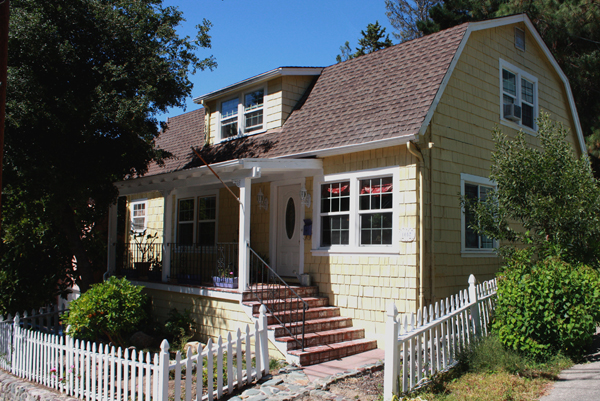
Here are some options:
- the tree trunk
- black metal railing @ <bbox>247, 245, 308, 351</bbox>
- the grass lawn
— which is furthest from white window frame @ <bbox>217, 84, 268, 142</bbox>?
the grass lawn

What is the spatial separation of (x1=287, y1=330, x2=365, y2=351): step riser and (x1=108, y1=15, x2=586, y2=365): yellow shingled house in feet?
0.08

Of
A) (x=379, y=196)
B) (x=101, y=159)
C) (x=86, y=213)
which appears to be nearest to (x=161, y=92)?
(x=101, y=159)

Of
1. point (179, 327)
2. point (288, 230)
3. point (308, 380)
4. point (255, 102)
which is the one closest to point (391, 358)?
point (308, 380)

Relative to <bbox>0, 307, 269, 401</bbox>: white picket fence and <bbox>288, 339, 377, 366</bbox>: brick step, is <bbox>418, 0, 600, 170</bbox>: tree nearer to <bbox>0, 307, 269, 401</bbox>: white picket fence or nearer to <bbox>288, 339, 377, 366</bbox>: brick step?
<bbox>288, 339, 377, 366</bbox>: brick step

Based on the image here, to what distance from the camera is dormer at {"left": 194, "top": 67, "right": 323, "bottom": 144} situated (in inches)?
497

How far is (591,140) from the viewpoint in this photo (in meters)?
18.2

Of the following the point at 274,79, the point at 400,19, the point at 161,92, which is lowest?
the point at 161,92

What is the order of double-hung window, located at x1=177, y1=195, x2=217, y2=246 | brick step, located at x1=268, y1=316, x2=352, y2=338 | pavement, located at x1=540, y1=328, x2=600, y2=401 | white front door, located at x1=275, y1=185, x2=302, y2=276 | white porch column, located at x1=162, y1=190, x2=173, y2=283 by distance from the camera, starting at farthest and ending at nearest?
double-hung window, located at x1=177, y1=195, x2=217, y2=246 → white porch column, located at x1=162, y1=190, x2=173, y2=283 → white front door, located at x1=275, y1=185, x2=302, y2=276 → brick step, located at x1=268, y1=316, x2=352, y2=338 → pavement, located at x1=540, y1=328, x2=600, y2=401

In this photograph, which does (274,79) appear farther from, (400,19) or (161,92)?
(400,19)

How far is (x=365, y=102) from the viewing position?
10.7m

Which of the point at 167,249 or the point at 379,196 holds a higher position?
the point at 379,196

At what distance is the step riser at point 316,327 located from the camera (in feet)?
27.4

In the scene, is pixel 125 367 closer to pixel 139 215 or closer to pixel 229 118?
pixel 229 118

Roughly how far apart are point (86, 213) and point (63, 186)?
7.26ft
